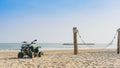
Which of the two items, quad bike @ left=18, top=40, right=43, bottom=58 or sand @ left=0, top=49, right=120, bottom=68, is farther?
quad bike @ left=18, top=40, right=43, bottom=58

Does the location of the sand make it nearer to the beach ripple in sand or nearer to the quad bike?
the beach ripple in sand

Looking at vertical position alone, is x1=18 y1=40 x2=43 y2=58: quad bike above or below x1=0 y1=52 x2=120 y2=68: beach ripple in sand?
above

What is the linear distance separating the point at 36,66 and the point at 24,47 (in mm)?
4915

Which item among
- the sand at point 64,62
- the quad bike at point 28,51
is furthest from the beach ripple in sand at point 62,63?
the quad bike at point 28,51

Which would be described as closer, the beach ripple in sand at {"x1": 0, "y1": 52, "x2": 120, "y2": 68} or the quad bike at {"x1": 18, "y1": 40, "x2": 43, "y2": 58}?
the beach ripple in sand at {"x1": 0, "y1": 52, "x2": 120, "y2": 68}

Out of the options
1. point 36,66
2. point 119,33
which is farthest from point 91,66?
point 119,33

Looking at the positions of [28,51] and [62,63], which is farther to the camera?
[28,51]

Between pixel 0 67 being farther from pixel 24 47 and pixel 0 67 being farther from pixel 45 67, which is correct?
pixel 24 47

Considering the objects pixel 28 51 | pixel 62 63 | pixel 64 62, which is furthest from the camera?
pixel 28 51

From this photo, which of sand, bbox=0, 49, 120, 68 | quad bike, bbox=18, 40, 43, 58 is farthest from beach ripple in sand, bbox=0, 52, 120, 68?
quad bike, bbox=18, 40, 43, 58

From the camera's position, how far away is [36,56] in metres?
14.9

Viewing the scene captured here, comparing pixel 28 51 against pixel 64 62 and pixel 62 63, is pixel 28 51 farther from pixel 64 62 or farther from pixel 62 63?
pixel 62 63

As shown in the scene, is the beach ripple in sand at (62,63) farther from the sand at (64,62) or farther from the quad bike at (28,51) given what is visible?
the quad bike at (28,51)

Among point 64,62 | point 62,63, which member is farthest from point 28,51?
point 62,63
